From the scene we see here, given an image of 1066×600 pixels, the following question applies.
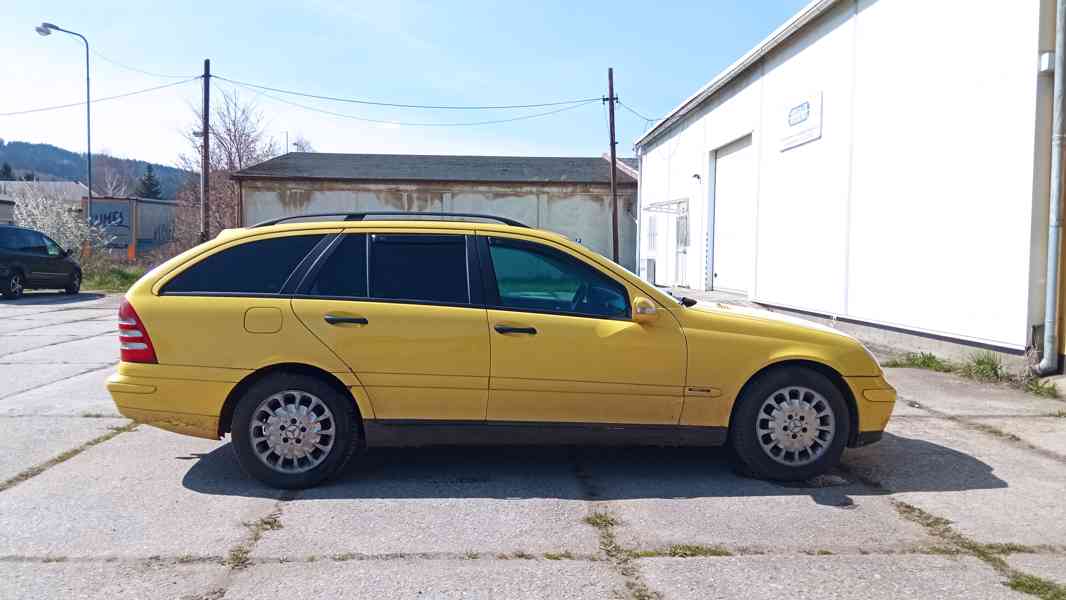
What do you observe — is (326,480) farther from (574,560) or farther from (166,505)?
(574,560)

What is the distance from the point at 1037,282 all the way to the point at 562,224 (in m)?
24.6

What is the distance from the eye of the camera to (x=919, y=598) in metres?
3.45

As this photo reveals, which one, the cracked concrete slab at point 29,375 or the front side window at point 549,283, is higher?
the front side window at point 549,283

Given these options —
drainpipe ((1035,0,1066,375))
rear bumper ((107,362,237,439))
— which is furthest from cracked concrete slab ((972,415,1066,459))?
rear bumper ((107,362,237,439))

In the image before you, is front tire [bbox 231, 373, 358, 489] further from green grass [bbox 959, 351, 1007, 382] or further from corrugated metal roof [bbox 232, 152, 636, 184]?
corrugated metal roof [bbox 232, 152, 636, 184]

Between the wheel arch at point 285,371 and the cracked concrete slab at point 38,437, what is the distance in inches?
62.3

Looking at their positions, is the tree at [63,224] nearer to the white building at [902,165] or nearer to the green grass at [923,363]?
the white building at [902,165]

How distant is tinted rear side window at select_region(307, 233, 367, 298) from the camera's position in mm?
5016

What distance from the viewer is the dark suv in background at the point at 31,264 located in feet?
66.4

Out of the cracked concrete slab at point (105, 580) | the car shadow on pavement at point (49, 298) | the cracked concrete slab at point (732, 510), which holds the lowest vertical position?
Answer: the cracked concrete slab at point (105, 580)

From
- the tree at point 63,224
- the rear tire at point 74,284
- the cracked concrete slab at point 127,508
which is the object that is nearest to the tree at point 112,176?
the tree at point 63,224

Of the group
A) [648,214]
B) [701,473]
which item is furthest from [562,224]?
→ [701,473]

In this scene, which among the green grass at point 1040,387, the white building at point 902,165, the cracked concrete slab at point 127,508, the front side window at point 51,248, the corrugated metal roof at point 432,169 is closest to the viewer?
the cracked concrete slab at point 127,508

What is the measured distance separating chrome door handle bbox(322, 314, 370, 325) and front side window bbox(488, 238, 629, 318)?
0.86 meters
